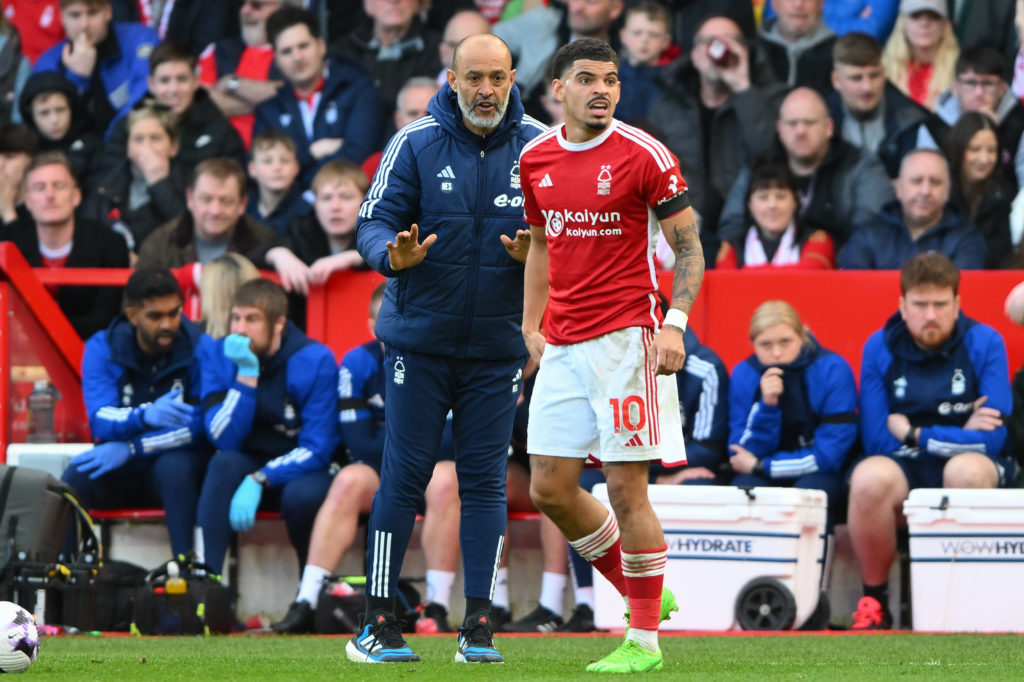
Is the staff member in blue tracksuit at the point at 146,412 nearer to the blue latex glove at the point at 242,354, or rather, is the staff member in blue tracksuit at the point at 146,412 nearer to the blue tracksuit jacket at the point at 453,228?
the blue latex glove at the point at 242,354

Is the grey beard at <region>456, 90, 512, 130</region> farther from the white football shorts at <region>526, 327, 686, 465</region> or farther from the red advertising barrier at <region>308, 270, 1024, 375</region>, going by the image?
the red advertising barrier at <region>308, 270, 1024, 375</region>

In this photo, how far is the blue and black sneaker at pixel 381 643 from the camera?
5746 millimetres

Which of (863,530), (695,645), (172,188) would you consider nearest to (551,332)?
(695,645)

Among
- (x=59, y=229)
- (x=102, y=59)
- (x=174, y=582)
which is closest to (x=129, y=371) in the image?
(x=174, y=582)

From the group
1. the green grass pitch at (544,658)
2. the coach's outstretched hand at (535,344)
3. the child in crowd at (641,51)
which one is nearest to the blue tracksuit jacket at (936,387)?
the green grass pitch at (544,658)

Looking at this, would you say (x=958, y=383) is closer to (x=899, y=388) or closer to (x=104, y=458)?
(x=899, y=388)

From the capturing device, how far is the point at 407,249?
18.6 feet

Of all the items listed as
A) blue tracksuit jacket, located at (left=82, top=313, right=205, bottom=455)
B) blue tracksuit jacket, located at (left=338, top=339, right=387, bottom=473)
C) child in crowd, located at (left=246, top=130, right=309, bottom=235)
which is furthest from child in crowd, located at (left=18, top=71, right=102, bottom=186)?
blue tracksuit jacket, located at (left=338, top=339, right=387, bottom=473)

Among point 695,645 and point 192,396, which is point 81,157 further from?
point 695,645

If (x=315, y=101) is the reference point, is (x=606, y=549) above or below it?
below

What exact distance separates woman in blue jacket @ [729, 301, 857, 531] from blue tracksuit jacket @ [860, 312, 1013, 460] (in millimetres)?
134

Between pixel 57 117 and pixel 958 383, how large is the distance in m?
6.30

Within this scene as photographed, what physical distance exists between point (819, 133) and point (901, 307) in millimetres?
1843

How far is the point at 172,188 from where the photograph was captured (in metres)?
11.0
